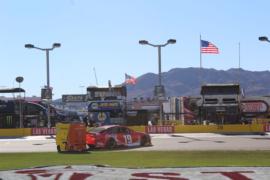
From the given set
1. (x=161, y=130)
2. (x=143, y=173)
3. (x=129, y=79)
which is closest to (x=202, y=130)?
(x=161, y=130)

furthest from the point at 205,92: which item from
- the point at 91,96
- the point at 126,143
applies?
the point at 126,143

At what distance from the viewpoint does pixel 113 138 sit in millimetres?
31641

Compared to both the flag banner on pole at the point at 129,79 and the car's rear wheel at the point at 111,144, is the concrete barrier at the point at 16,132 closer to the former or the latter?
the car's rear wheel at the point at 111,144

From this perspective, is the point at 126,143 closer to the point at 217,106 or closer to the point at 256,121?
the point at 217,106

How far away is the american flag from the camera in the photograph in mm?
57031

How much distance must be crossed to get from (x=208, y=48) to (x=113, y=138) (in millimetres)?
27549

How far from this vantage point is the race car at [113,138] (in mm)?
30875

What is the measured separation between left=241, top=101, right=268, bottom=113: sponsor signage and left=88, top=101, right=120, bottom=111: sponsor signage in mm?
10710

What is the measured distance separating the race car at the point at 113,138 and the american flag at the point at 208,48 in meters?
25.5

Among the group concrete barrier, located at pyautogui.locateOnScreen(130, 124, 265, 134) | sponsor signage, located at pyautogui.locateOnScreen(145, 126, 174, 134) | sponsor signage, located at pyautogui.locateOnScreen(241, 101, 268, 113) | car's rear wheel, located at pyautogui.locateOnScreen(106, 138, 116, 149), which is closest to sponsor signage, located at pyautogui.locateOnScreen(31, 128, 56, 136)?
concrete barrier, located at pyautogui.locateOnScreen(130, 124, 265, 134)

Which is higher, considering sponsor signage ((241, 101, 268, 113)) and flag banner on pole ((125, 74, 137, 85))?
flag banner on pole ((125, 74, 137, 85))

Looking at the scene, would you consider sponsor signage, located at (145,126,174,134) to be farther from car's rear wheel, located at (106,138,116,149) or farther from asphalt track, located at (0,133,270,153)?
car's rear wheel, located at (106,138,116,149)

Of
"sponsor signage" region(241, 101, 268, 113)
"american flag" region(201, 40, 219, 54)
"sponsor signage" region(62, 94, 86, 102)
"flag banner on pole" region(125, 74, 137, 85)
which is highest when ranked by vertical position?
"american flag" region(201, 40, 219, 54)

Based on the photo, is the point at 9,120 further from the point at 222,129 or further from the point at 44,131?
the point at 222,129
